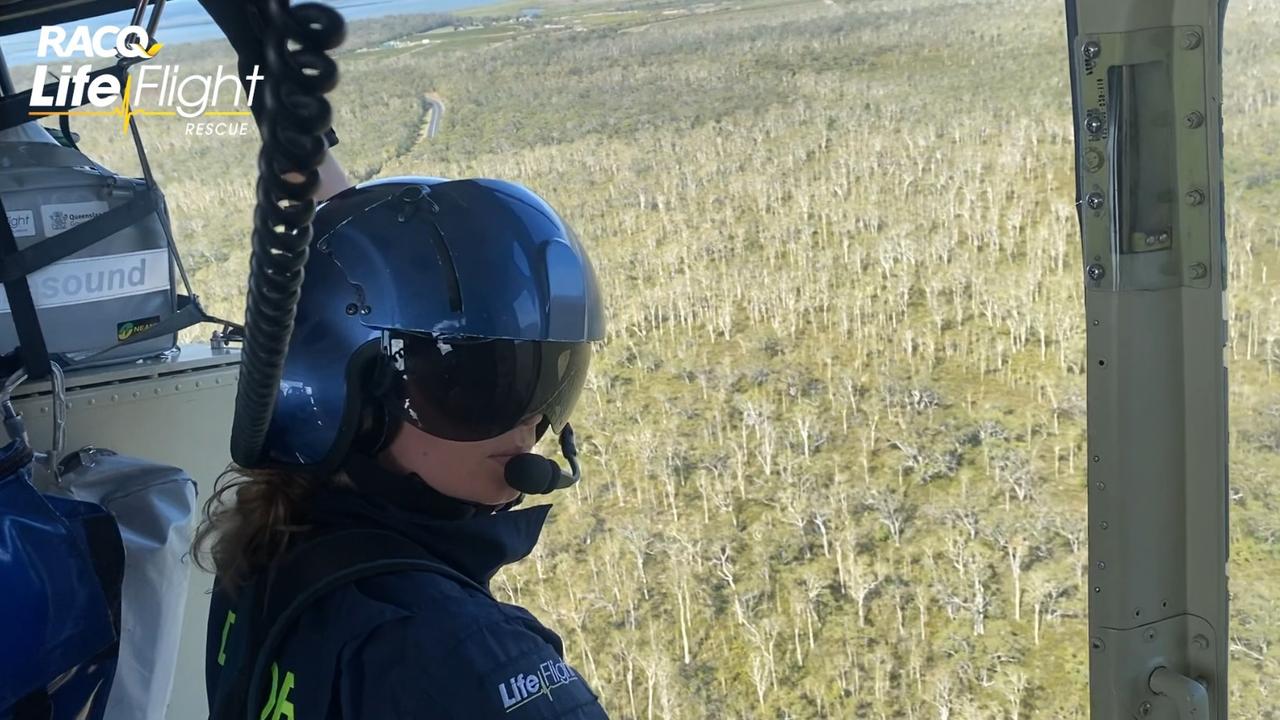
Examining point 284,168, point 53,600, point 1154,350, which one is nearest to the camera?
point 284,168

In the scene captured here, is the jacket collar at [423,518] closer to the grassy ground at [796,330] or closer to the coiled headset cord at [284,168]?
the coiled headset cord at [284,168]

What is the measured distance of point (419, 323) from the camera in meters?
1.11

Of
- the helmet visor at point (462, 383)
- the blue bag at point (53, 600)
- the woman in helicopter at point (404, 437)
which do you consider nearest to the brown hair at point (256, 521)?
the woman in helicopter at point (404, 437)

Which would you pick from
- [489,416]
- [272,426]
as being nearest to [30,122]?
[272,426]

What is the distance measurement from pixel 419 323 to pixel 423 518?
0.22 m

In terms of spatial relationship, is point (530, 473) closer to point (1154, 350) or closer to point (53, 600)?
point (53, 600)

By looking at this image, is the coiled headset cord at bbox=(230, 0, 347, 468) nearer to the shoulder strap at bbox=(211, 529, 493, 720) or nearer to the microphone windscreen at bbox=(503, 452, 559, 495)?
the shoulder strap at bbox=(211, 529, 493, 720)

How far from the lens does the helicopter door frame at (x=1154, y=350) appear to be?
131cm

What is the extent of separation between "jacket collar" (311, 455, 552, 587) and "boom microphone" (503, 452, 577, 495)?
1.8 inches

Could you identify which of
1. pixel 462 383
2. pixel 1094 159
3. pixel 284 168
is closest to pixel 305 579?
pixel 462 383

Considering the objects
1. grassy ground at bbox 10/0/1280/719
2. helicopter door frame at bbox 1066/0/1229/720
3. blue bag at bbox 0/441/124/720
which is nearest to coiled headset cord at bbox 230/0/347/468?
blue bag at bbox 0/441/124/720

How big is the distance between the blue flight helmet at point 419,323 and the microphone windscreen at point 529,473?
0.05 meters

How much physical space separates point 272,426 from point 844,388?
4812 mm

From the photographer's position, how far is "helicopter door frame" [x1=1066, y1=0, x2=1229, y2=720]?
1.31 metres
